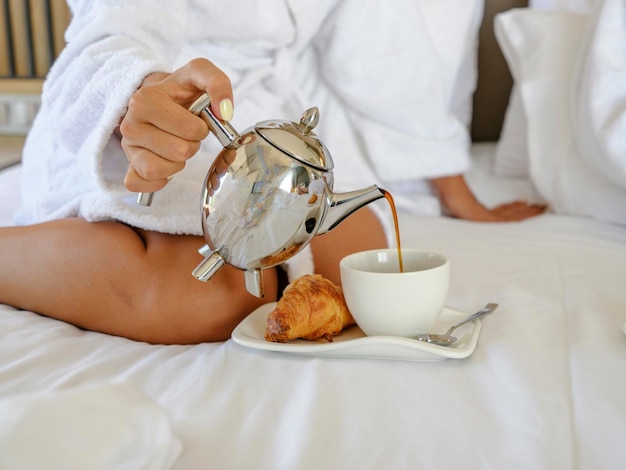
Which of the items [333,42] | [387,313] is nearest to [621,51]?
[333,42]

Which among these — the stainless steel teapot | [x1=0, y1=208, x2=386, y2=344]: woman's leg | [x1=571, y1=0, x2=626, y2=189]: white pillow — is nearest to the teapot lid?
the stainless steel teapot

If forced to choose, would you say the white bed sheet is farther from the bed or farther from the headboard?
the headboard

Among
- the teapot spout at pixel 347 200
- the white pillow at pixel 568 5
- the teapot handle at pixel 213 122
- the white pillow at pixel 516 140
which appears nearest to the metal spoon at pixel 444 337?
the teapot spout at pixel 347 200

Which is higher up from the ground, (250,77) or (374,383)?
(250,77)

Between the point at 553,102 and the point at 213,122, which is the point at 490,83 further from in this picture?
the point at 213,122

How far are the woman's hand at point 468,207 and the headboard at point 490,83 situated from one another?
0.29 m

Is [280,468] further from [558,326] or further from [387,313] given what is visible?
[558,326]

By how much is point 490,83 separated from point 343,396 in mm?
1053

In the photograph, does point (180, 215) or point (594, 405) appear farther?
point (180, 215)

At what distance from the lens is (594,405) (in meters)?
0.55

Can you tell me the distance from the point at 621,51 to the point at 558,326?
0.57 meters

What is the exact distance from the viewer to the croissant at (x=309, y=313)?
0.65 meters

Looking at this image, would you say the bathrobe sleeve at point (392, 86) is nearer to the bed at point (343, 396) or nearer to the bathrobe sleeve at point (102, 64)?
the bathrobe sleeve at point (102, 64)

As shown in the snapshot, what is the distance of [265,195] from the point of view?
0.60 m
